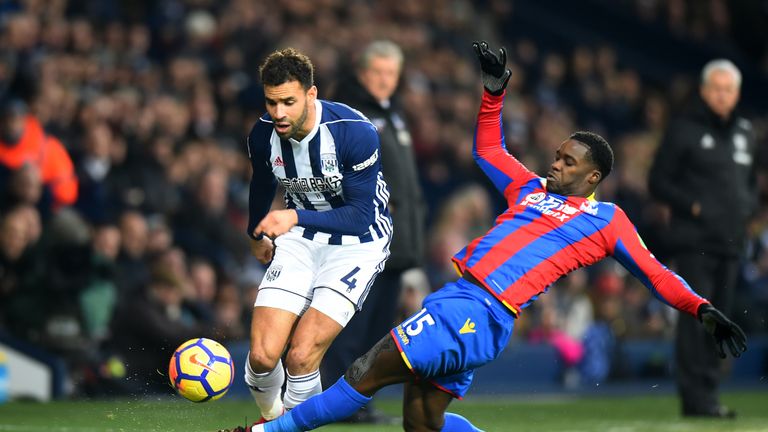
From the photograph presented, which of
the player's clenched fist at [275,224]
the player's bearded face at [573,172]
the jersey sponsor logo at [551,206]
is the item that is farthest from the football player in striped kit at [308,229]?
the player's bearded face at [573,172]

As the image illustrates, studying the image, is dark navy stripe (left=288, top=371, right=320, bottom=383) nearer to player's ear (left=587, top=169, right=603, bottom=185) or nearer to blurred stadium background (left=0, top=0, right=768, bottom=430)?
player's ear (left=587, top=169, right=603, bottom=185)

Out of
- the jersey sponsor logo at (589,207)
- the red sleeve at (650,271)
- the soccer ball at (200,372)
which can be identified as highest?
the jersey sponsor logo at (589,207)

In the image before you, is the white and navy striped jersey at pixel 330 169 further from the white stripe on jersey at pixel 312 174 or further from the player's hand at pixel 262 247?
the player's hand at pixel 262 247

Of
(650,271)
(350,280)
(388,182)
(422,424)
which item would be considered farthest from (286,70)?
(388,182)

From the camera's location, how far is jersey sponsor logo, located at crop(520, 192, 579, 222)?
6035mm

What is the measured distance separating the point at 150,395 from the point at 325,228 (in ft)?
16.0

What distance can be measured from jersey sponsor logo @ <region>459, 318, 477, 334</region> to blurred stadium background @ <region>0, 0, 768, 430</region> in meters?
3.08

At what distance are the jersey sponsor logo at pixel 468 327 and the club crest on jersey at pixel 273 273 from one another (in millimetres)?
1353

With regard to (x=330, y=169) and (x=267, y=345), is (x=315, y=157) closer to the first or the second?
(x=330, y=169)

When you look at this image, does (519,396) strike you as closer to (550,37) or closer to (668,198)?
(668,198)

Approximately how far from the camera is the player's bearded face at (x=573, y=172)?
6137 mm

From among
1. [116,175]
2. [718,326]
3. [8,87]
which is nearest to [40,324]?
[116,175]

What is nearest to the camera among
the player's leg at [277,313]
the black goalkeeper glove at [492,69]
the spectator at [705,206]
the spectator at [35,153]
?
the black goalkeeper glove at [492,69]

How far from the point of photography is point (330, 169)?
6617mm
